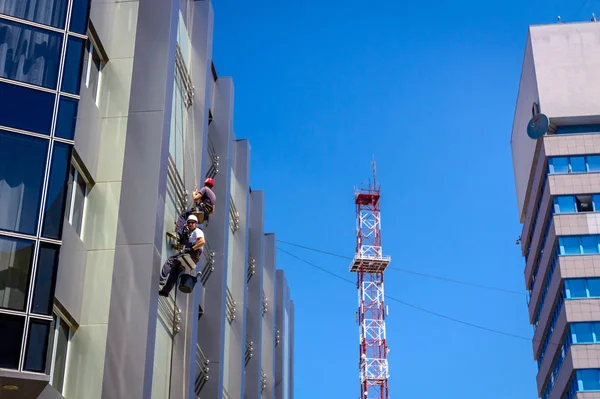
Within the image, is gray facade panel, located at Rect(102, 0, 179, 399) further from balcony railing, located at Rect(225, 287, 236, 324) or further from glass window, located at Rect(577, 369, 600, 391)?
glass window, located at Rect(577, 369, 600, 391)

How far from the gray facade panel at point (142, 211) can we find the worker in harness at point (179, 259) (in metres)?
0.92

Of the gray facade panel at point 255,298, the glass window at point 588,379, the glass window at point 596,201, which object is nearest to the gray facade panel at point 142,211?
the gray facade panel at point 255,298

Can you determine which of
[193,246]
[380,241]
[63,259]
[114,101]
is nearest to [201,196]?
[193,246]

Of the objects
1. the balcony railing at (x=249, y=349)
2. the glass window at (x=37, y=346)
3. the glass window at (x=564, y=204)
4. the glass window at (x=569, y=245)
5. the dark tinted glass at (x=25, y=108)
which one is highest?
the glass window at (x=564, y=204)

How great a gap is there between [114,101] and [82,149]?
2.52m

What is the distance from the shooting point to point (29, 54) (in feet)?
76.5

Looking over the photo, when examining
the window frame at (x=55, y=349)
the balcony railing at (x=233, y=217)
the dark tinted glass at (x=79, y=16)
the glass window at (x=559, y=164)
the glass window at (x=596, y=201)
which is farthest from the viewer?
the glass window at (x=559, y=164)

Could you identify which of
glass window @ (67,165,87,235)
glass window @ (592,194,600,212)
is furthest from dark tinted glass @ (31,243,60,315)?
glass window @ (592,194,600,212)

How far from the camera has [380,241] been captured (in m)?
88.4

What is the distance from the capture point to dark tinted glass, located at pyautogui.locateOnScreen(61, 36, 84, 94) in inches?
939

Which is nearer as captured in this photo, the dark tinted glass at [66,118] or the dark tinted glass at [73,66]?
the dark tinted glass at [66,118]

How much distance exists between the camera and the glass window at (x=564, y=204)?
72438 mm

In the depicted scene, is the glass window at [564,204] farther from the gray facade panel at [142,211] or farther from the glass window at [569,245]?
the gray facade panel at [142,211]

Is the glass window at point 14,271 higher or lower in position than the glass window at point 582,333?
lower
